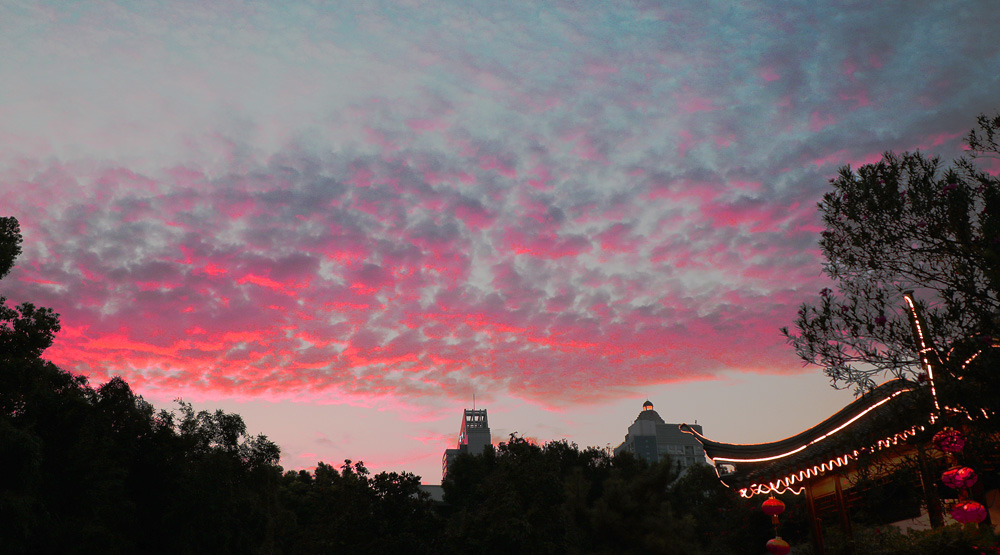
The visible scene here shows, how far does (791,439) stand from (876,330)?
589 cm

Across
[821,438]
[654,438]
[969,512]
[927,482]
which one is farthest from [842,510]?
[654,438]

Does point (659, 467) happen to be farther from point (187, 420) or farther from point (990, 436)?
point (187, 420)

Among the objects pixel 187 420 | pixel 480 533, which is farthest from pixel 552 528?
pixel 187 420

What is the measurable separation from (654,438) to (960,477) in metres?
138

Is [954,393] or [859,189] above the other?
[859,189]

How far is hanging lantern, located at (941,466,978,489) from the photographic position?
380 inches

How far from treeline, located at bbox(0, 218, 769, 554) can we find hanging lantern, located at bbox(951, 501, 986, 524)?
4.74 m

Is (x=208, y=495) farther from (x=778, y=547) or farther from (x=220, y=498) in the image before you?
(x=778, y=547)

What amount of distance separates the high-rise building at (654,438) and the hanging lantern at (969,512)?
13325 cm

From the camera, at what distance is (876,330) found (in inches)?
385

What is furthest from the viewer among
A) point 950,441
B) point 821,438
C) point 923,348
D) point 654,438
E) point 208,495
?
point 654,438

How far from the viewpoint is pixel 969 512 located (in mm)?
10531

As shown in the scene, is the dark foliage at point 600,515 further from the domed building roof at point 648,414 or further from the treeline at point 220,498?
the domed building roof at point 648,414

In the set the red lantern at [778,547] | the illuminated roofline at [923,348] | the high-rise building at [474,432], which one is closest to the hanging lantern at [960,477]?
the illuminated roofline at [923,348]
